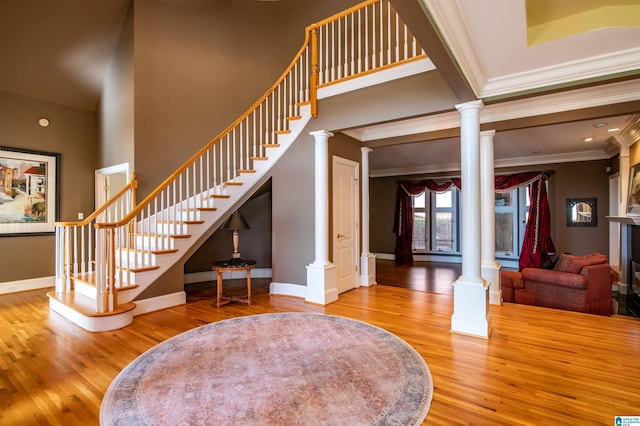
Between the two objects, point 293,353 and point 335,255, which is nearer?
point 293,353

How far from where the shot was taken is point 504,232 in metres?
8.20

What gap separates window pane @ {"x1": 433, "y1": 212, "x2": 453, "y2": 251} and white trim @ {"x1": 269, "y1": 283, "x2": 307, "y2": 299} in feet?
18.3

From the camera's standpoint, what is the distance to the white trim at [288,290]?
467 centimetres

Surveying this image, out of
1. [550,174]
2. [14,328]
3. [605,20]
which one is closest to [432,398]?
[605,20]

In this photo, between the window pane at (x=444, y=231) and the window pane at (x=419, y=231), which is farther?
the window pane at (x=419, y=231)

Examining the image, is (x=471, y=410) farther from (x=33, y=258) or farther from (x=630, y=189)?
(x=33, y=258)

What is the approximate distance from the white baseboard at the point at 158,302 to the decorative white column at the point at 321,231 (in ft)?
5.85

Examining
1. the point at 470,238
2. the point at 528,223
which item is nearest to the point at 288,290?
the point at 470,238

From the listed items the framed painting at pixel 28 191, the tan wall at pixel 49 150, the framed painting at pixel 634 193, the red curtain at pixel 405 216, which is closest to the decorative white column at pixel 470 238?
the framed painting at pixel 634 193

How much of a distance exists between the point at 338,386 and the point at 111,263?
2.92 metres

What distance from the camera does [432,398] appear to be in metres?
2.08

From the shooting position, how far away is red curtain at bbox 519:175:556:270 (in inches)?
276

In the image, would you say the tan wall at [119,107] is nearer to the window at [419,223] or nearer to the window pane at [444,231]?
the window at [419,223]

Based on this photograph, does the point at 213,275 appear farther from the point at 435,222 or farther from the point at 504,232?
the point at 504,232
